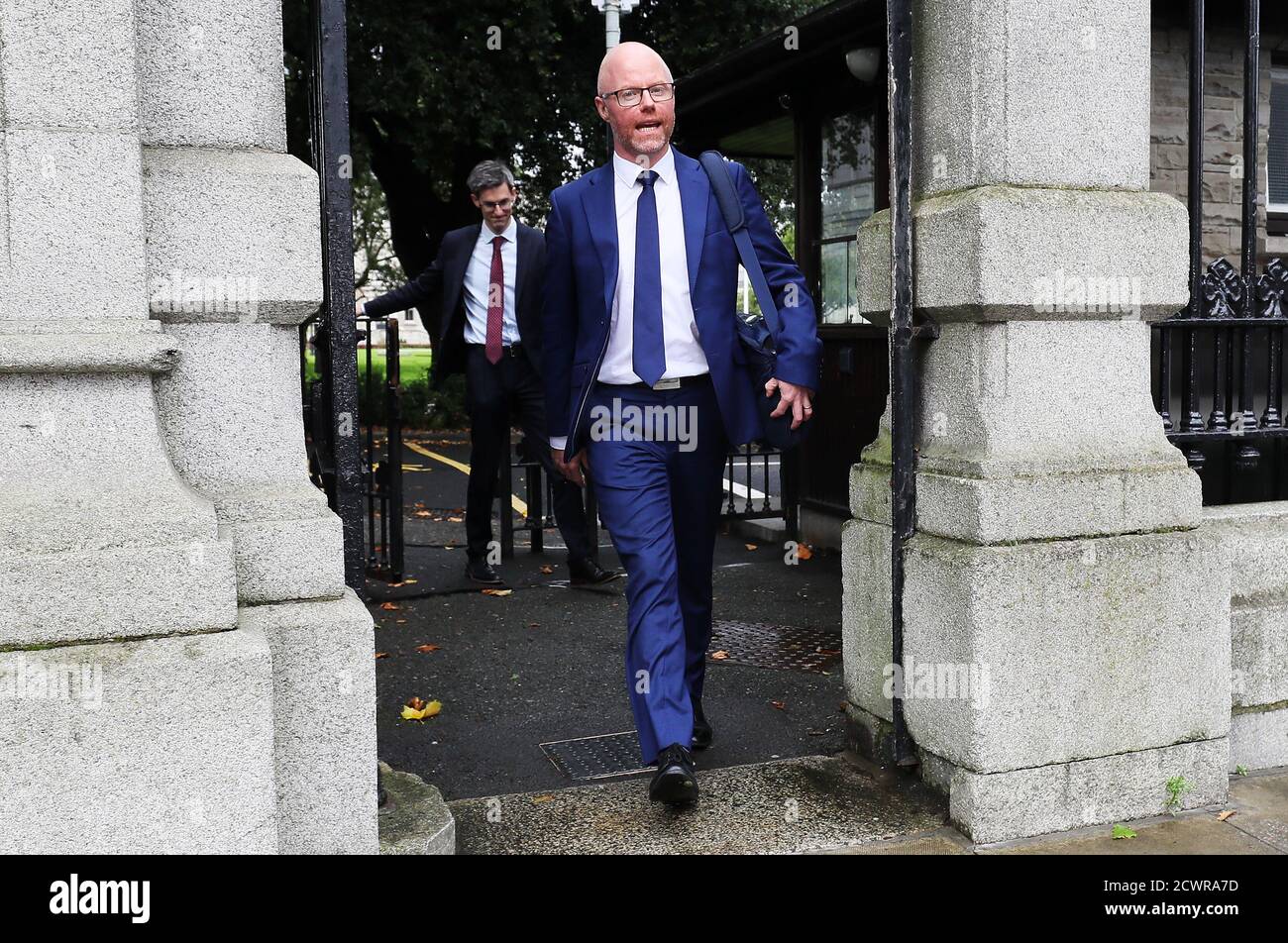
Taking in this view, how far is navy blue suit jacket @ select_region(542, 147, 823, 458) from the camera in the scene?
4023 millimetres

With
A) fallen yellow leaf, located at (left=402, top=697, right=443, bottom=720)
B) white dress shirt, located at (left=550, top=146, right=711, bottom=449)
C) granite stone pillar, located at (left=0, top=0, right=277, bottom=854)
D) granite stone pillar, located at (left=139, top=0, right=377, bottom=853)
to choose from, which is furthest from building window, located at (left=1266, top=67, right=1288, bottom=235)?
granite stone pillar, located at (left=0, top=0, right=277, bottom=854)

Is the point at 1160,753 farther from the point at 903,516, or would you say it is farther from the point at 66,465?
the point at 66,465

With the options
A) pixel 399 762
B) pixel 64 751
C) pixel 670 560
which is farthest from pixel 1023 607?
pixel 64 751

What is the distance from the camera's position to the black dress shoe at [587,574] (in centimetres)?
761

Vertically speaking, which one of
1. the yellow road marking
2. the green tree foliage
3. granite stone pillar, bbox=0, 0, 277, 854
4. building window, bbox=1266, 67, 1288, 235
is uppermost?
the green tree foliage

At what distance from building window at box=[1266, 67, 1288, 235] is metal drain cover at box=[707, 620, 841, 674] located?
458 cm

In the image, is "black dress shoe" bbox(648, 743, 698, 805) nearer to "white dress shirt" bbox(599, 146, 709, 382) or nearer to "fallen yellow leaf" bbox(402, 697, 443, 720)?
"white dress shirt" bbox(599, 146, 709, 382)

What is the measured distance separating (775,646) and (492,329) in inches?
102

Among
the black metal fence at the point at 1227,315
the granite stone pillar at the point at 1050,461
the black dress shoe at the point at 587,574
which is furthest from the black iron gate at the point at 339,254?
the black dress shoe at the point at 587,574

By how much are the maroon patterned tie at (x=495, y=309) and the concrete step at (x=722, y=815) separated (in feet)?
12.2

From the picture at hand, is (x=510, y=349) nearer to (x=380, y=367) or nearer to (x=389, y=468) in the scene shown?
(x=389, y=468)

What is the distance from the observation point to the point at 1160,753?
12.8ft

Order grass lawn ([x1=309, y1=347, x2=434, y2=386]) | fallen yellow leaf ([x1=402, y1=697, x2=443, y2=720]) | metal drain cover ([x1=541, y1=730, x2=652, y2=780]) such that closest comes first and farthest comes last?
1. metal drain cover ([x1=541, y1=730, x2=652, y2=780])
2. fallen yellow leaf ([x1=402, y1=697, x2=443, y2=720])
3. grass lawn ([x1=309, y1=347, x2=434, y2=386])
